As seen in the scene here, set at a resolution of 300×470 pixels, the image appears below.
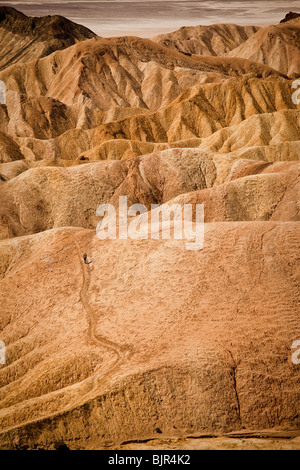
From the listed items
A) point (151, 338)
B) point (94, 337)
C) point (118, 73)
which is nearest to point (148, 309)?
point (151, 338)

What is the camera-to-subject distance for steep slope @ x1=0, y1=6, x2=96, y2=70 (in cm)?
16262

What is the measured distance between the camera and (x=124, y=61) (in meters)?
140

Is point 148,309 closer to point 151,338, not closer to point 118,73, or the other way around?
point 151,338

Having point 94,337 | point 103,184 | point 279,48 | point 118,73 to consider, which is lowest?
point 94,337

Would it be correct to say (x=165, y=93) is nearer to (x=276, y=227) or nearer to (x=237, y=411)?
(x=276, y=227)

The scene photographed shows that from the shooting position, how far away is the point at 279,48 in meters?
160

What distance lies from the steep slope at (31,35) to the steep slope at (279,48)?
58.3 metres

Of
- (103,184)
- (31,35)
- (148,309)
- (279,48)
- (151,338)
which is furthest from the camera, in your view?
(31,35)

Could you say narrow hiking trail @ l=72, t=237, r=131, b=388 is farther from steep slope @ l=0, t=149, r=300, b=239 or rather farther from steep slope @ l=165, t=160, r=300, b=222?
steep slope @ l=0, t=149, r=300, b=239

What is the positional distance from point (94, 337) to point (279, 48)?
14883cm

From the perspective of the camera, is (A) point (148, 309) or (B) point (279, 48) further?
(B) point (279, 48)

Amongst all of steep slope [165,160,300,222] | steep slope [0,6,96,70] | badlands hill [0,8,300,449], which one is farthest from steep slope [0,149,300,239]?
steep slope [0,6,96,70]

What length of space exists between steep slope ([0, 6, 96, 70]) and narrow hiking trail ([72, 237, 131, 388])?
449ft

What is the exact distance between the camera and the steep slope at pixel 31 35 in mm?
162625
